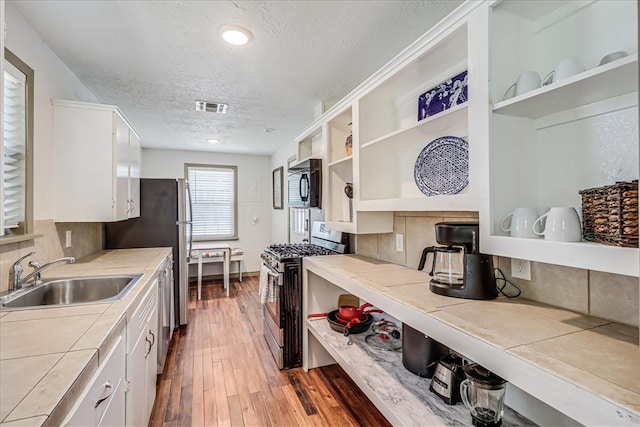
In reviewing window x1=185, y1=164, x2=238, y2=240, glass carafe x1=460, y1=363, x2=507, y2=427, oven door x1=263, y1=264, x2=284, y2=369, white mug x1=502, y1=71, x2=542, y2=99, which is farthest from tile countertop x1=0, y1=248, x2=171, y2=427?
window x1=185, y1=164, x2=238, y2=240

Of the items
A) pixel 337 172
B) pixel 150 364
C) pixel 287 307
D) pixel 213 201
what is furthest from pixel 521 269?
pixel 213 201

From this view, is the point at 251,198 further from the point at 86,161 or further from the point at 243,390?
the point at 243,390

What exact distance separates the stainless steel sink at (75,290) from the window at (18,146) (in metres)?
0.36

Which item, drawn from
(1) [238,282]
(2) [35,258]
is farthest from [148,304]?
(1) [238,282]

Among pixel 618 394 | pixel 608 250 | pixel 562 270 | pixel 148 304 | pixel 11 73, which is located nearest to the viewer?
pixel 618 394

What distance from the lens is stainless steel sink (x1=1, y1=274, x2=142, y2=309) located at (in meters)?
1.62

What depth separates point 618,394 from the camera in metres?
0.66

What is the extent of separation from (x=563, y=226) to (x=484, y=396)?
0.71 metres

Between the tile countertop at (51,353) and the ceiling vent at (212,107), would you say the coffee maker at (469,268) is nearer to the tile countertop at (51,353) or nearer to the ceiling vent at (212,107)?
the tile countertop at (51,353)

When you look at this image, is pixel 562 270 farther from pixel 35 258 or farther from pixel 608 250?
pixel 35 258

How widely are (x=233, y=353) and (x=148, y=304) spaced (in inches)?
50.2

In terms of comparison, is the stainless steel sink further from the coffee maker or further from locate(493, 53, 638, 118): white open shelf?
locate(493, 53, 638, 118): white open shelf

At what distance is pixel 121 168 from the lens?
2.45m

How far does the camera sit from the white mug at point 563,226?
93 centimetres
